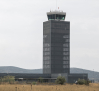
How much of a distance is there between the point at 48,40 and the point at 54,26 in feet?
30.7

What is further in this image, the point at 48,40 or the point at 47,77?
the point at 48,40

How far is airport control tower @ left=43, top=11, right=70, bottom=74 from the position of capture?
566ft

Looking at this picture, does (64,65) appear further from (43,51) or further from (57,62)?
(43,51)

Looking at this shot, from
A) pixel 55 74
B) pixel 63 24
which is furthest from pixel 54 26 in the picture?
pixel 55 74

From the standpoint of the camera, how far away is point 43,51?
179 meters


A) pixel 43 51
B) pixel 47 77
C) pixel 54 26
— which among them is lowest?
pixel 47 77

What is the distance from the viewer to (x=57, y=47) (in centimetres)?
17300

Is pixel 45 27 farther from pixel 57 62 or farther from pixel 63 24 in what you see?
pixel 57 62

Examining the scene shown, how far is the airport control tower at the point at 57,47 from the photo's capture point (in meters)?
172

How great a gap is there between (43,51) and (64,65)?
53.5 ft

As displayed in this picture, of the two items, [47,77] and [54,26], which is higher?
[54,26]

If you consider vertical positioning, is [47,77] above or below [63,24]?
below

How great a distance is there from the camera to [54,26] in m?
175

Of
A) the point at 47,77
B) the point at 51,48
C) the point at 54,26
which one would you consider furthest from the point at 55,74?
the point at 54,26
